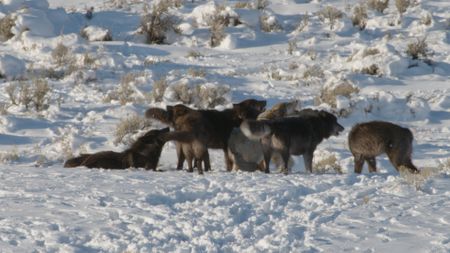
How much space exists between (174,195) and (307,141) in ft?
10.4

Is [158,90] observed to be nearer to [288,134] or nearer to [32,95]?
[32,95]

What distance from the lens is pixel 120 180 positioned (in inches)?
409

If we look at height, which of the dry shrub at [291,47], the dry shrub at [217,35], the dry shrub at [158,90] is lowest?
the dry shrub at [158,90]

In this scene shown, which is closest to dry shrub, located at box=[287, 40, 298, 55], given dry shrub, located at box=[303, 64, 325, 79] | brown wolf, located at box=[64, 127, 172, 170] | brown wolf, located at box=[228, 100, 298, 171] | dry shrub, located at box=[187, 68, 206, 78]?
dry shrub, located at box=[303, 64, 325, 79]

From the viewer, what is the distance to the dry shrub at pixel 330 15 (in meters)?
25.2

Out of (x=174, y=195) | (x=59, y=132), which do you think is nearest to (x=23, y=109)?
(x=59, y=132)

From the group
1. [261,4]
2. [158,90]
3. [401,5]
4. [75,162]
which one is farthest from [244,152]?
[261,4]

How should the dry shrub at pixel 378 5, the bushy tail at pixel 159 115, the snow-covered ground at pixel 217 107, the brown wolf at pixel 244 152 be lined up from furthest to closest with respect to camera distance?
the dry shrub at pixel 378 5 → the brown wolf at pixel 244 152 → the bushy tail at pixel 159 115 → the snow-covered ground at pixel 217 107

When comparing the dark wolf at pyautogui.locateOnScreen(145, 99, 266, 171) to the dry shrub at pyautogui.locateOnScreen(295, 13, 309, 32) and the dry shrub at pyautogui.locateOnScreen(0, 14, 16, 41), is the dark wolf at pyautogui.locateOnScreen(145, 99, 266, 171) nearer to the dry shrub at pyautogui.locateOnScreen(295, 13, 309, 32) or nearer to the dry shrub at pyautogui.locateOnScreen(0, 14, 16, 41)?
the dry shrub at pyautogui.locateOnScreen(295, 13, 309, 32)

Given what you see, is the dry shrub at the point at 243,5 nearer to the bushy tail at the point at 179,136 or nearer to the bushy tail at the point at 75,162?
the bushy tail at the point at 75,162

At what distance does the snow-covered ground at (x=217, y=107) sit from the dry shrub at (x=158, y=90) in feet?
0.31

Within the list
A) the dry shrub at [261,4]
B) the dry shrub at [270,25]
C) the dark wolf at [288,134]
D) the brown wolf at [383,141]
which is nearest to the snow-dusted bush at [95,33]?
the dry shrub at [270,25]

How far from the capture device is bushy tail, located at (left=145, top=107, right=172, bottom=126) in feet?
40.4

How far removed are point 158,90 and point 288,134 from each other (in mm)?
7547
